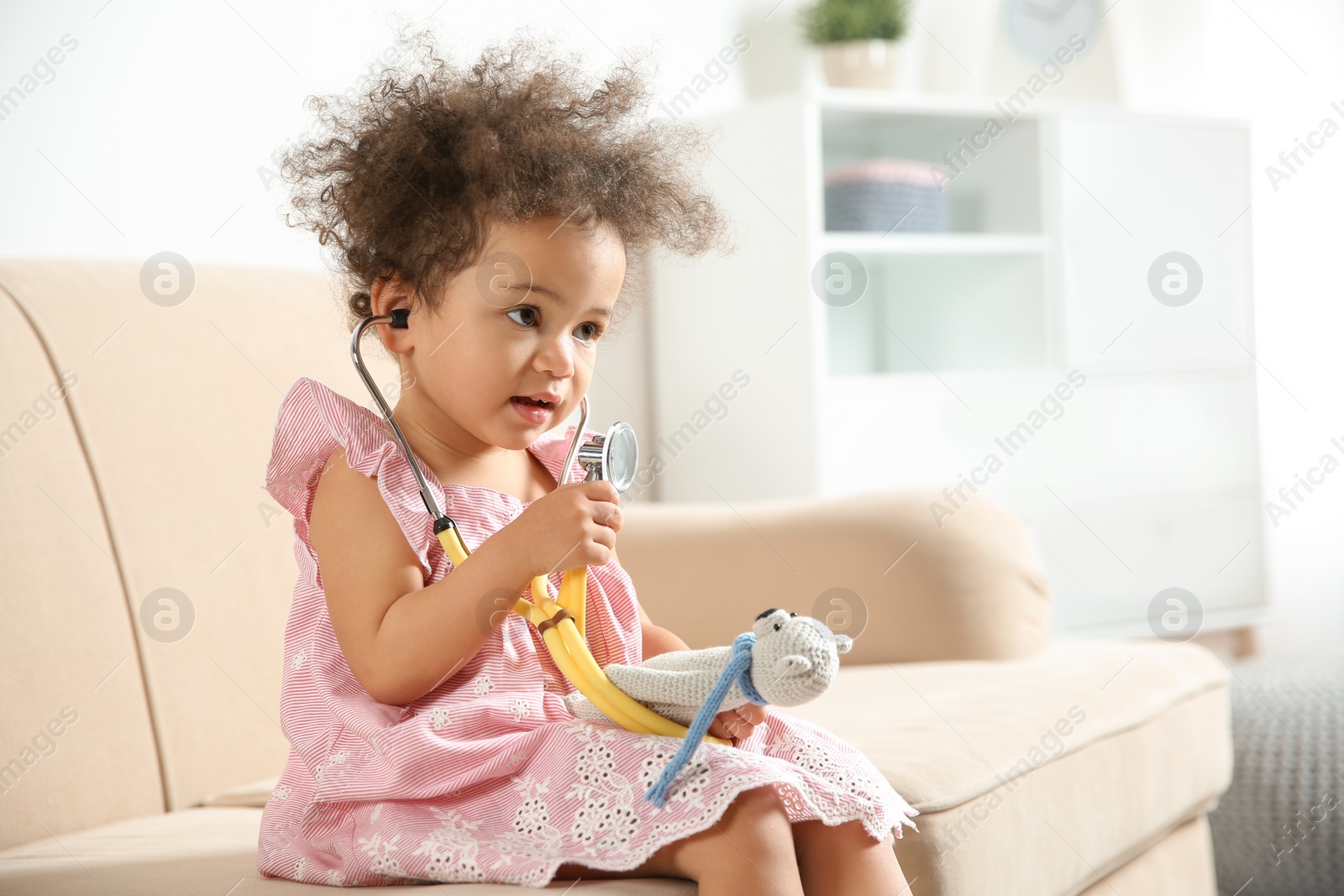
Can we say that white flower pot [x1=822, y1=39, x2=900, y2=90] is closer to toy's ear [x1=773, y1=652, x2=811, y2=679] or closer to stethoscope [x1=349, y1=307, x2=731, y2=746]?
stethoscope [x1=349, y1=307, x2=731, y2=746]

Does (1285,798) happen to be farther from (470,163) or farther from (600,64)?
(600,64)

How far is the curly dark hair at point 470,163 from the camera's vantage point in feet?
2.75

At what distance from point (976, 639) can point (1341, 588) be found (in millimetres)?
2571

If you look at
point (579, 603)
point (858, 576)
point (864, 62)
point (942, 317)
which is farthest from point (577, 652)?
point (942, 317)

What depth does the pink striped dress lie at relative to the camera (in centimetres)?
74

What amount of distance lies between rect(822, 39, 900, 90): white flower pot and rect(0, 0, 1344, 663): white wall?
148 millimetres

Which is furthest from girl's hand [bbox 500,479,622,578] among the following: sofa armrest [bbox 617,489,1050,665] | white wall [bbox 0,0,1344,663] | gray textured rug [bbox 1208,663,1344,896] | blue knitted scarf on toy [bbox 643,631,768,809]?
gray textured rug [bbox 1208,663,1344,896]

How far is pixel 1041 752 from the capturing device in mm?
1068

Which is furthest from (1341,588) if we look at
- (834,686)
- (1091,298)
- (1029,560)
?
(834,686)

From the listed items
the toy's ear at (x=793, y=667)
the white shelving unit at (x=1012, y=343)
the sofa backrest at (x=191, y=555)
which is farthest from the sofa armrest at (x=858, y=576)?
the white shelving unit at (x=1012, y=343)

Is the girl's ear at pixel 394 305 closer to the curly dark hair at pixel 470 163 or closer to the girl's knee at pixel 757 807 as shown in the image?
the curly dark hair at pixel 470 163

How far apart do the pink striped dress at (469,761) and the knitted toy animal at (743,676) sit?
0.02 metres

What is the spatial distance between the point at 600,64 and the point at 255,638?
133 cm

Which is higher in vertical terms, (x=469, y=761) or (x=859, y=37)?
(x=859, y=37)
